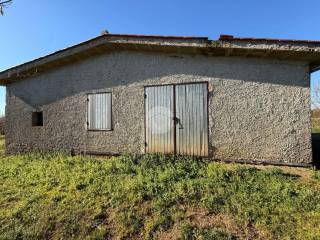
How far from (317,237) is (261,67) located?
4432mm

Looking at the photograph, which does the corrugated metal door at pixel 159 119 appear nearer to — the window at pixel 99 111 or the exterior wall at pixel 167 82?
the exterior wall at pixel 167 82

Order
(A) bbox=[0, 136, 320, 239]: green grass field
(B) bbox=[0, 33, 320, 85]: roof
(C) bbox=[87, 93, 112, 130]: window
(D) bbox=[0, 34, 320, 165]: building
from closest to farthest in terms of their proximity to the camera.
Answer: (A) bbox=[0, 136, 320, 239]: green grass field, (B) bbox=[0, 33, 320, 85]: roof, (D) bbox=[0, 34, 320, 165]: building, (C) bbox=[87, 93, 112, 130]: window

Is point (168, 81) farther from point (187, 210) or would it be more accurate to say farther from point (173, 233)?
point (173, 233)

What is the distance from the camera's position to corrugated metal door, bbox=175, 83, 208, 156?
732 centimetres

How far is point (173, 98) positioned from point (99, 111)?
8.74ft

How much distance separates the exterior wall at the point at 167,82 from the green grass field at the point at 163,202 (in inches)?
34.4

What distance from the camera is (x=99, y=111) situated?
28.4 ft

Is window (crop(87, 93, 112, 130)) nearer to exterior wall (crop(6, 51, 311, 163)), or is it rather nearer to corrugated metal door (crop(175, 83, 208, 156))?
exterior wall (crop(6, 51, 311, 163))

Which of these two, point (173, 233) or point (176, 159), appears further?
point (176, 159)

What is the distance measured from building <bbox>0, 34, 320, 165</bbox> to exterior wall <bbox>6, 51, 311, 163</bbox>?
0.09 feet

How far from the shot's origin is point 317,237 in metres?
3.71

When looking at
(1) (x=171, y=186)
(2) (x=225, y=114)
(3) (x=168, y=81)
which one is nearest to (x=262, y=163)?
(2) (x=225, y=114)

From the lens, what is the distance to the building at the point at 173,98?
6.59 meters

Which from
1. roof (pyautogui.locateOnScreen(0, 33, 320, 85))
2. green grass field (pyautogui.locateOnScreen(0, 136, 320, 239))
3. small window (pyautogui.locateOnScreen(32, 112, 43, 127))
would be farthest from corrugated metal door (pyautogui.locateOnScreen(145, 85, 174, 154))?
small window (pyautogui.locateOnScreen(32, 112, 43, 127))
